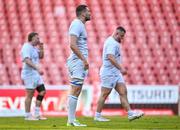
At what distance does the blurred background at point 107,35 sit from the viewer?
22.3m

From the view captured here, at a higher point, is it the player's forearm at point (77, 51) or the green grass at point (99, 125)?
the player's forearm at point (77, 51)

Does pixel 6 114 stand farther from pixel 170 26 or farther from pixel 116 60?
pixel 170 26

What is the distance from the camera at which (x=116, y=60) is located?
49.3 feet

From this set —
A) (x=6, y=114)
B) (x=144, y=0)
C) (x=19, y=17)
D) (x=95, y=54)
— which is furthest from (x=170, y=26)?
(x=6, y=114)

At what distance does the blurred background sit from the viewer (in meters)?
22.3

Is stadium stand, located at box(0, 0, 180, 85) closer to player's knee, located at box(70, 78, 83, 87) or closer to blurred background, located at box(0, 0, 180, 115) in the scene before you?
blurred background, located at box(0, 0, 180, 115)

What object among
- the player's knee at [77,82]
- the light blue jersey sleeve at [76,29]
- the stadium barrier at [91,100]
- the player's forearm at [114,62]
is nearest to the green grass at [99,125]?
the player's knee at [77,82]

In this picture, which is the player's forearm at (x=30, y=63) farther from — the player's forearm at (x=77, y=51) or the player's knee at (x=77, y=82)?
the player's forearm at (x=77, y=51)

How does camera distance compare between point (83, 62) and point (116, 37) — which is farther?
point (116, 37)

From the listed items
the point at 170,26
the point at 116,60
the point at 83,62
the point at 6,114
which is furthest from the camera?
the point at 170,26

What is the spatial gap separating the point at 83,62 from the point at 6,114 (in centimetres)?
927

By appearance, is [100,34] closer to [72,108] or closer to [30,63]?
[30,63]

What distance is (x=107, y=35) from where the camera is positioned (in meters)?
25.6

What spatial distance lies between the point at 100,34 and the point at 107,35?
0.28 m
